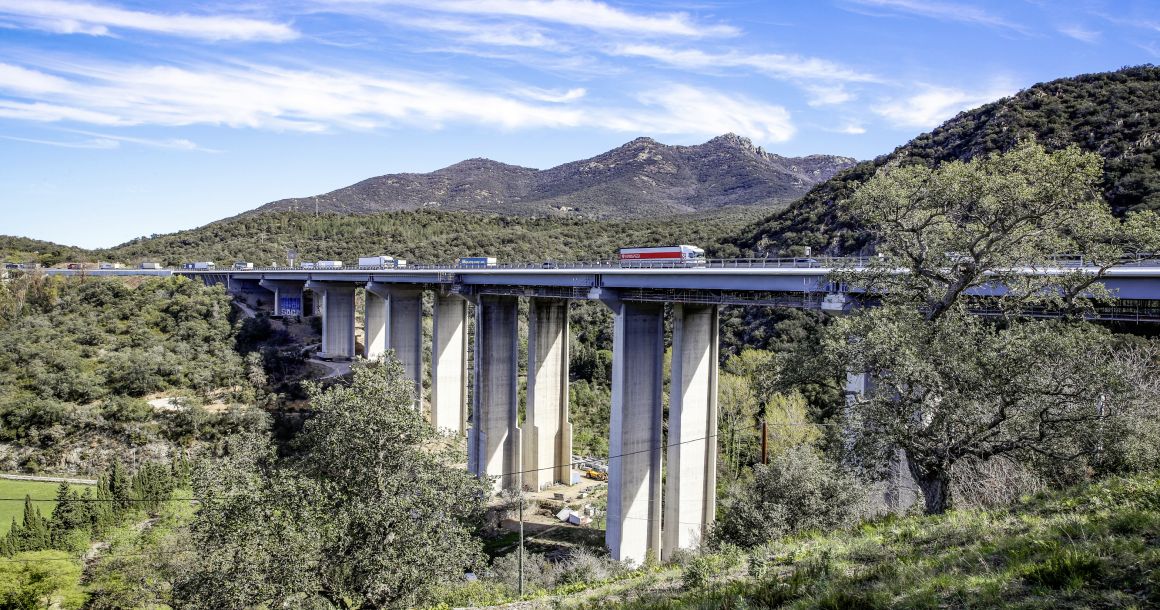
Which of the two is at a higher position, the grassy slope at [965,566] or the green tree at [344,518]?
the grassy slope at [965,566]

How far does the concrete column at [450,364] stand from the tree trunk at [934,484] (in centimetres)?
3121

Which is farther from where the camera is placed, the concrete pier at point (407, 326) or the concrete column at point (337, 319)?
the concrete column at point (337, 319)

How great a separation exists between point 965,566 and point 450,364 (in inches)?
1374

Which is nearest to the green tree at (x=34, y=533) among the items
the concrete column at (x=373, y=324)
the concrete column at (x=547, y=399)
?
the concrete column at (x=547, y=399)

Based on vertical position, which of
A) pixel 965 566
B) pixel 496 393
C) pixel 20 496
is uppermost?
pixel 965 566

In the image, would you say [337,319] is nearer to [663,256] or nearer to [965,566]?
[663,256]

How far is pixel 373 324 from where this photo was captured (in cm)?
5209

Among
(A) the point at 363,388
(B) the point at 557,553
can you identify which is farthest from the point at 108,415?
(A) the point at 363,388

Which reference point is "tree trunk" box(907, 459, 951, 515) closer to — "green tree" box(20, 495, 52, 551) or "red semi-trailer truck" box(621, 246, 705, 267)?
"red semi-trailer truck" box(621, 246, 705, 267)

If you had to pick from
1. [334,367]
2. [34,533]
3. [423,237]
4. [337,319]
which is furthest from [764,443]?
[423,237]

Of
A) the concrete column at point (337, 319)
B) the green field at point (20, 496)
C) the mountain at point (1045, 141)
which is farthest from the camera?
the concrete column at point (337, 319)

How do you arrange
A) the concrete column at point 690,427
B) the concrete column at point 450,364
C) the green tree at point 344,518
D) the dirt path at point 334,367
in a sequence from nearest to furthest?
the green tree at point 344,518
the concrete column at point 690,427
the concrete column at point 450,364
the dirt path at point 334,367

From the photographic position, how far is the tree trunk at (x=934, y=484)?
1138 cm

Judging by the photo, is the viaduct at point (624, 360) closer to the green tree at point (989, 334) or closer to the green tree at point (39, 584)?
the green tree at point (989, 334)
